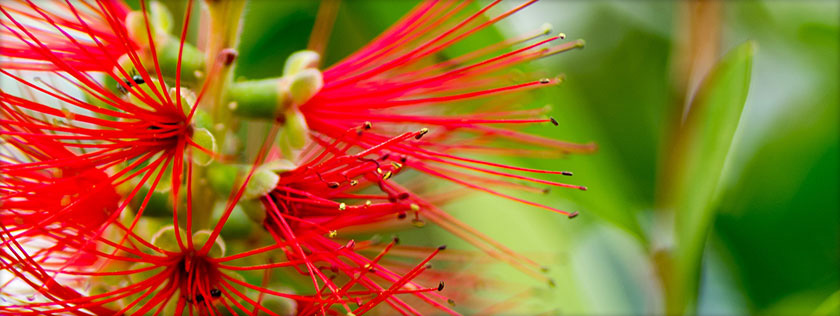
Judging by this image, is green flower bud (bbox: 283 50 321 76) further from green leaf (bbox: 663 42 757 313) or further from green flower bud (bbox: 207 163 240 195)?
green leaf (bbox: 663 42 757 313)

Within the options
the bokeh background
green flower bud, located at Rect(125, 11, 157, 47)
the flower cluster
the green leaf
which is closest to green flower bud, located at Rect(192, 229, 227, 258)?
the flower cluster

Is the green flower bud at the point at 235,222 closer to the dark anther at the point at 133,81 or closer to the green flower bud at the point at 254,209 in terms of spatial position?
the green flower bud at the point at 254,209

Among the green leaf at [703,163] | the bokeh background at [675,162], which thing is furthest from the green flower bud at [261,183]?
the green leaf at [703,163]

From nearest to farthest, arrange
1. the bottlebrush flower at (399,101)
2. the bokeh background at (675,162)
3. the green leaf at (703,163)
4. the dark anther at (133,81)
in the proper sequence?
the dark anther at (133,81), the bottlebrush flower at (399,101), the green leaf at (703,163), the bokeh background at (675,162)

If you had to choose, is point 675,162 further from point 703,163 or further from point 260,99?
point 260,99

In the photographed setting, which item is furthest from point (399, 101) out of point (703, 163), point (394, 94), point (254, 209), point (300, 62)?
point (703, 163)

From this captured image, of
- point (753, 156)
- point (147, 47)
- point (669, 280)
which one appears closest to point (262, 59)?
point (147, 47)
